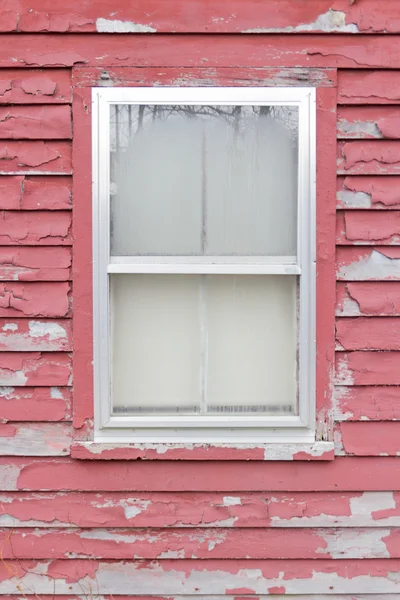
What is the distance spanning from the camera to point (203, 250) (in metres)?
2.21

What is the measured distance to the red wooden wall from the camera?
2.16 meters

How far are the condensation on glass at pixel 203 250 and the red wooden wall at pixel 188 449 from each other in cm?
14

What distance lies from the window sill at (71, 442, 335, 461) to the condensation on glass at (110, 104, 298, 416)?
5.8 inches

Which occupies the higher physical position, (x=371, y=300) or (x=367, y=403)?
(x=371, y=300)

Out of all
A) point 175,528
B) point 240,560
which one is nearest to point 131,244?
point 175,528

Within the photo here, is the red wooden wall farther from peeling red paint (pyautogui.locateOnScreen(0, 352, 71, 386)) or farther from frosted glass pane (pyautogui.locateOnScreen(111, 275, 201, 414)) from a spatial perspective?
frosted glass pane (pyautogui.locateOnScreen(111, 275, 201, 414))

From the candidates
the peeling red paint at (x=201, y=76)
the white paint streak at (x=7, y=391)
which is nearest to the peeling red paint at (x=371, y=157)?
the peeling red paint at (x=201, y=76)

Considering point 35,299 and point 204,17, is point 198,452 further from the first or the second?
point 204,17

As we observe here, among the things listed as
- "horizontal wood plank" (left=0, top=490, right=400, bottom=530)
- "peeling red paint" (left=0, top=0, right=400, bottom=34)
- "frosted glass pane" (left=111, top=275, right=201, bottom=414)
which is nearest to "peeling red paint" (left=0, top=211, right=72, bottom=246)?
"frosted glass pane" (left=111, top=275, right=201, bottom=414)

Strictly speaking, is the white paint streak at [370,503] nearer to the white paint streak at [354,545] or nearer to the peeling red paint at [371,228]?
the white paint streak at [354,545]

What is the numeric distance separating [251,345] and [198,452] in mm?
491

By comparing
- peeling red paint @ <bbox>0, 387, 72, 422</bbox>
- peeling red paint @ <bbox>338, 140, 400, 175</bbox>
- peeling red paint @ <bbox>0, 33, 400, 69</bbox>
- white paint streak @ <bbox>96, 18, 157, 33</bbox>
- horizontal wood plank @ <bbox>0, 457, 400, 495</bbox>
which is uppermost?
white paint streak @ <bbox>96, 18, 157, 33</bbox>

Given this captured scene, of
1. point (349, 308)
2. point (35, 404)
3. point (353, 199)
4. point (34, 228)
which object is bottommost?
point (35, 404)

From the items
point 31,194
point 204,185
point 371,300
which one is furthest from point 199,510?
point 31,194
